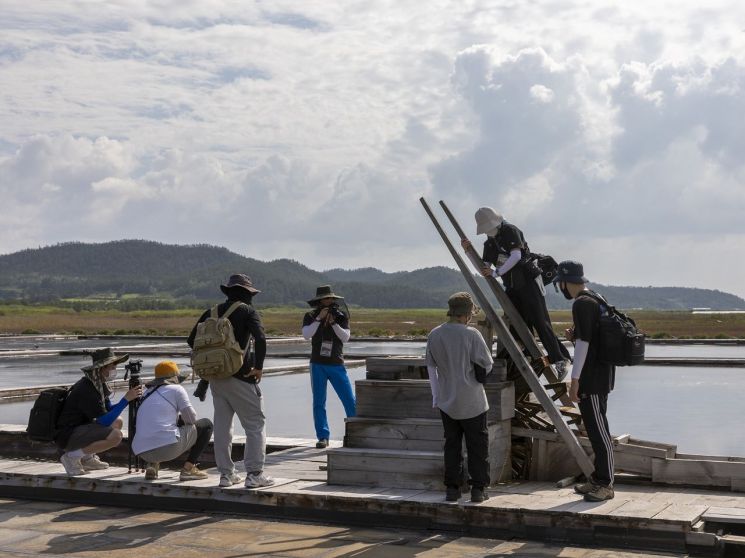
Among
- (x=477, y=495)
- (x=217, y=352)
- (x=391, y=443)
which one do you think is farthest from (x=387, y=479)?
(x=217, y=352)

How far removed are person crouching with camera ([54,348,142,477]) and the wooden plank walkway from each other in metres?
0.22

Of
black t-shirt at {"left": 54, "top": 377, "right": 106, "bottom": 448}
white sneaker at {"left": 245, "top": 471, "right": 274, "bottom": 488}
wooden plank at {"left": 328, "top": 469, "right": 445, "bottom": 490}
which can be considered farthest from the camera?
black t-shirt at {"left": 54, "top": 377, "right": 106, "bottom": 448}

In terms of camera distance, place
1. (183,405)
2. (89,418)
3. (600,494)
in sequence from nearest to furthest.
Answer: (600,494) < (183,405) < (89,418)

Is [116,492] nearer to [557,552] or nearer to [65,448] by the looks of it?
[65,448]

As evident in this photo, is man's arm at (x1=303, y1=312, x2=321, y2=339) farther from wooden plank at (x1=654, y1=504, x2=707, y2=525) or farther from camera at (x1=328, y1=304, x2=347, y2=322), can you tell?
wooden plank at (x1=654, y1=504, x2=707, y2=525)

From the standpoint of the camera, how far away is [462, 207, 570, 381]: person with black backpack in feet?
28.5

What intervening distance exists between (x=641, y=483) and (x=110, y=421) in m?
4.29

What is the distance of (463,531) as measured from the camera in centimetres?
749

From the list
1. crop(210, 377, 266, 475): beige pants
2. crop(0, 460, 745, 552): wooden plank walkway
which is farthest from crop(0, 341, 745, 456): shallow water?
crop(210, 377, 266, 475): beige pants

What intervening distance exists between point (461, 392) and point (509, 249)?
145 cm

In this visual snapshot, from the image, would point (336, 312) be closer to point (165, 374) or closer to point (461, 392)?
point (165, 374)

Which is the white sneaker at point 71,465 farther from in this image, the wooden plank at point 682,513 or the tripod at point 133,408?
the wooden plank at point 682,513

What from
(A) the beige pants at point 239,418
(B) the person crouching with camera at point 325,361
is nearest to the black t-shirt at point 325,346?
(B) the person crouching with camera at point 325,361

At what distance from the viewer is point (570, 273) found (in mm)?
8039
